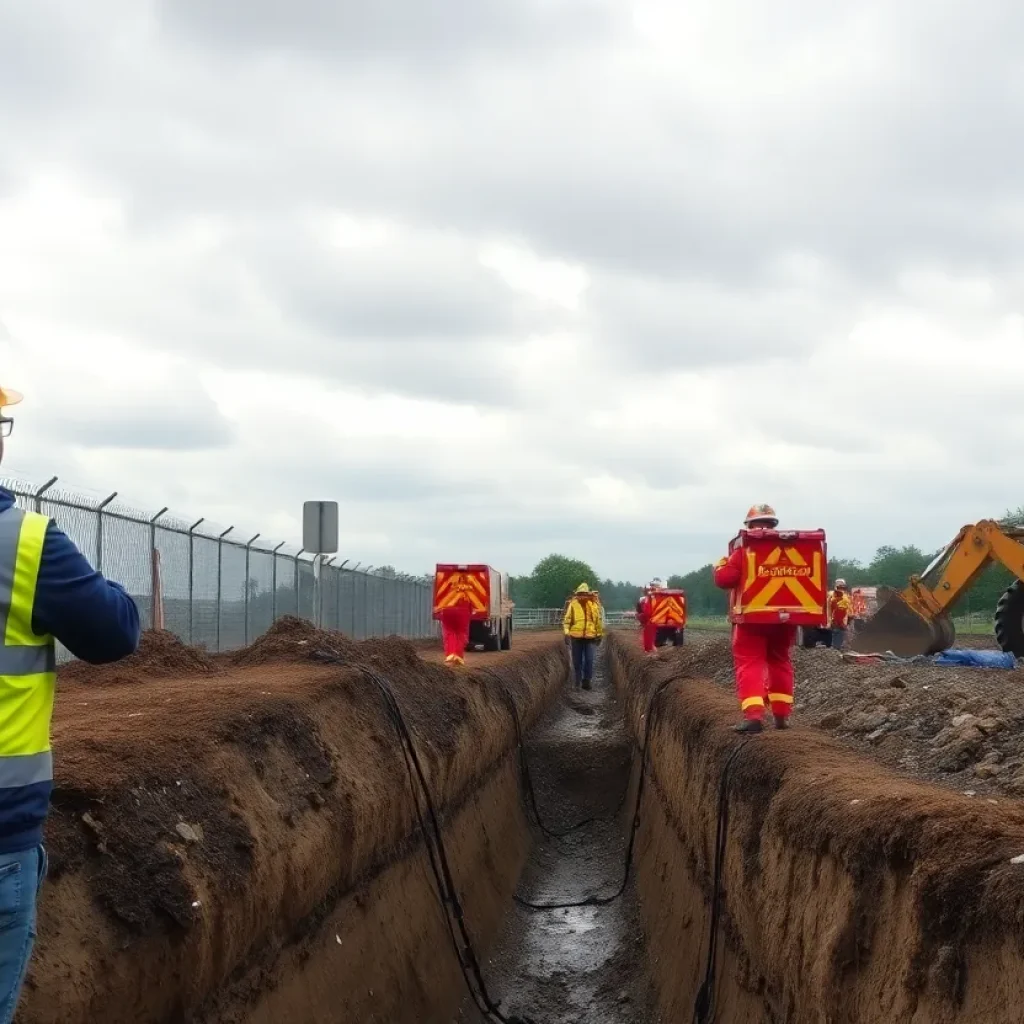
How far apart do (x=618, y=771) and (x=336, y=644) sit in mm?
6391

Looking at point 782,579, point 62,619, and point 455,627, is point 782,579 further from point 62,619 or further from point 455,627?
point 455,627

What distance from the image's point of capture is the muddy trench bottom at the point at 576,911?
9.85 m

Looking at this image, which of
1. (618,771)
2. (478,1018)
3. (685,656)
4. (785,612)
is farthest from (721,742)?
(685,656)

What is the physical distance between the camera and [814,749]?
8.36 meters

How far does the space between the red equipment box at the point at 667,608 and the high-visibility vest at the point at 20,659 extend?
29949 mm

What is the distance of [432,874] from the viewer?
9.95 metres

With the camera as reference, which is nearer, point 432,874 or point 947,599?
point 432,874

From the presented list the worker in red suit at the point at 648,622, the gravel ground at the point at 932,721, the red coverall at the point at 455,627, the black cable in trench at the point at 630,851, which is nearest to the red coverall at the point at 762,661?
the gravel ground at the point at 932,721

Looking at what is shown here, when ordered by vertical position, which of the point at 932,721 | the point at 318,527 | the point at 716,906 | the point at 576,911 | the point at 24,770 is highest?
the point at 318,527

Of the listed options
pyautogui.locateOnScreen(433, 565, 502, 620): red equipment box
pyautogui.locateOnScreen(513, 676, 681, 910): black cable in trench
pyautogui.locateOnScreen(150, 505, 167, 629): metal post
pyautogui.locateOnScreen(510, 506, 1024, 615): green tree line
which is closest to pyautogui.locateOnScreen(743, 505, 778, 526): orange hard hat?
pyautogui.locateOnScreen(513, 676, 681, 910): black cable in trench

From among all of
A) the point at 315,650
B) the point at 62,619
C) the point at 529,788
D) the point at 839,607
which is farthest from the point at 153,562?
the point at 839,607

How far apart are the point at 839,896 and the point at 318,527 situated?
12402 mm

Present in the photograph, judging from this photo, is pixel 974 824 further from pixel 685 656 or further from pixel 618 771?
pixel 685 656

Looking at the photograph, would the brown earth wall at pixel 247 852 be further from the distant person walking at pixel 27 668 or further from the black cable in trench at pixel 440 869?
the distant person walking at pixel 27 668
